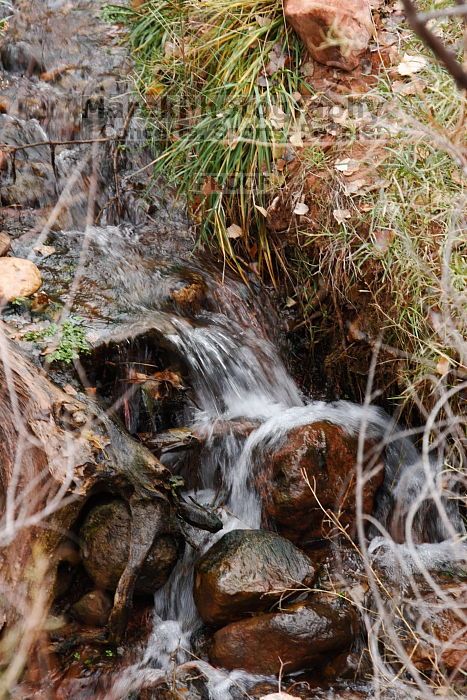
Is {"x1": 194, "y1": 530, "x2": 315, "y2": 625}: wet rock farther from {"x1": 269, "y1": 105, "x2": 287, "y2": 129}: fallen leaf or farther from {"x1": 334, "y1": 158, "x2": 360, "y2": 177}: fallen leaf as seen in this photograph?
{"x1": 269, "y1": 105, "x2": 287, "y2": 129}: fallen leaf

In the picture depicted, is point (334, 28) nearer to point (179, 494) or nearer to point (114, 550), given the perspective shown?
point (179, 494)

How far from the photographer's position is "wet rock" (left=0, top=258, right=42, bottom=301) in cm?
285

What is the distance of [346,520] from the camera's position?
2826mm

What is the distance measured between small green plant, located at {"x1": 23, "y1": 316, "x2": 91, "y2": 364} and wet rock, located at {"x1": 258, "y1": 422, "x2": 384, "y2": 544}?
95 centimetres

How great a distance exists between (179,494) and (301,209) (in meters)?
1.55

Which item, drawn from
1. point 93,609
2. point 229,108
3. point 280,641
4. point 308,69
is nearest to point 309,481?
point 280,641

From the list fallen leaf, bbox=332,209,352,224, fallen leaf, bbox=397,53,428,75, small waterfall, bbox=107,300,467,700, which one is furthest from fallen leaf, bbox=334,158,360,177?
small waterfall, bbox=107,300,467,700

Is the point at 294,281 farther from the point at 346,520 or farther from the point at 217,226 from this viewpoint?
the point at 346,520

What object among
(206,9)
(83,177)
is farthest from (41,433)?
(206,9)

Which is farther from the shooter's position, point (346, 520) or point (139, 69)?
point (139, 69)

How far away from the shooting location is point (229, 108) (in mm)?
3496

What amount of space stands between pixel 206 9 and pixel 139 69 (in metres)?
0.68

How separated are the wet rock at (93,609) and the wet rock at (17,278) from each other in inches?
50.3

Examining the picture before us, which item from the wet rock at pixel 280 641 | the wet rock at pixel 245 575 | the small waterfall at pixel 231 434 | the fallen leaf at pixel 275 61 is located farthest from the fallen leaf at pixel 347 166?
the wet rock at pixel 280 641
